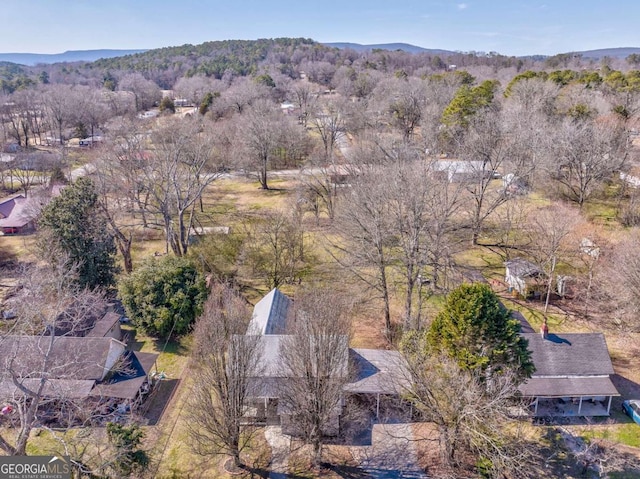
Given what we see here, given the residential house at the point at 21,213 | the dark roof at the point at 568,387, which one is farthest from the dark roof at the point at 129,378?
the residential house at the point at 21,213

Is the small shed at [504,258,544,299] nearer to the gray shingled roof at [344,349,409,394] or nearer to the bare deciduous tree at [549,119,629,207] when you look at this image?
the gray shingled roof at [344,349,409,394]

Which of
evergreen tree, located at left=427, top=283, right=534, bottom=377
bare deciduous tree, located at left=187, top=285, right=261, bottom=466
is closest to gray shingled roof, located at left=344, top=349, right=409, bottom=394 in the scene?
evergreen tree, located at left=427, top=283, right=534, bottom=377

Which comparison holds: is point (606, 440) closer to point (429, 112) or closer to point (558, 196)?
point (558, 196)

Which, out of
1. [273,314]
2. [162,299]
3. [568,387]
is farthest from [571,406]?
[162,299]

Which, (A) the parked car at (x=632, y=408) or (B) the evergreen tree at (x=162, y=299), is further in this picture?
(B) the evergreen tree at (x=162, y=299)

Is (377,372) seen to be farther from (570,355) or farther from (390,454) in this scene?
(570,355)

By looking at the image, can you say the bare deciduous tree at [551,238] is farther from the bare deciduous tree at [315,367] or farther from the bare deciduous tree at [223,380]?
the bare deciduous tree at [223,380]
